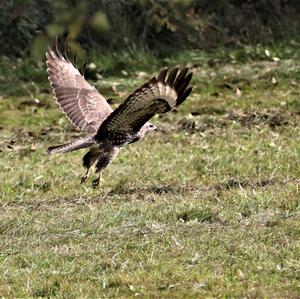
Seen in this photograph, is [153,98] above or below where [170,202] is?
above

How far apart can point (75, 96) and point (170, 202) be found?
1809mm

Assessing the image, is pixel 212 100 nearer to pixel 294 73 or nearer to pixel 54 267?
pixel 294 73

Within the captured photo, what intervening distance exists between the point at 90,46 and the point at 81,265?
32.2 ft

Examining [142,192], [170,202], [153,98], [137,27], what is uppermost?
[153,98]

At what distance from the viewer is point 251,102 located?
12.4 metres

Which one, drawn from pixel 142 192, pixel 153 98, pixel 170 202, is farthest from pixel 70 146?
pixel 153 98

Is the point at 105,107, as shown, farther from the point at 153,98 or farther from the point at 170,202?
the point at 153,98

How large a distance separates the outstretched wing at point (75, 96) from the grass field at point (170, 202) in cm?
58

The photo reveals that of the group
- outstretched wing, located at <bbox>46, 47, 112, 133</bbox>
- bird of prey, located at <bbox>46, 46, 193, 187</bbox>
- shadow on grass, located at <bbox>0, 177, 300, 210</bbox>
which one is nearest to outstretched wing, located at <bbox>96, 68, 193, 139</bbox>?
bird of prey, located at <bbox>46, 46, 193, 187</bbox>

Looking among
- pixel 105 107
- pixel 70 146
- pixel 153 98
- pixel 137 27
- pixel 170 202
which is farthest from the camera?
pixel 137 27

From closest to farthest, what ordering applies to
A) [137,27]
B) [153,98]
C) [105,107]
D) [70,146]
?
[153,98] < [70,146] < [105,107] < [137,27]

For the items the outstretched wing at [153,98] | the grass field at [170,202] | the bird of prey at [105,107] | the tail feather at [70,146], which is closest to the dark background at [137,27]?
the grass field at [170,202]

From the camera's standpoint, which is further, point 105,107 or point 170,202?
point 105,107

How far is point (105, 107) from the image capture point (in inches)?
355
